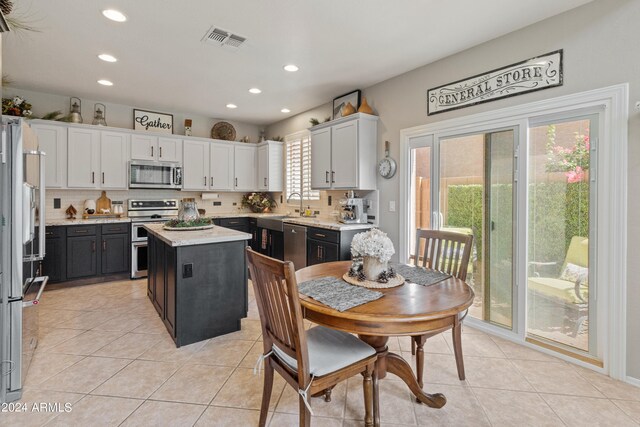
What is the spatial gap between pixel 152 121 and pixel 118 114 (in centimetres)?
49

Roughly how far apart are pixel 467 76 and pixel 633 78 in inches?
49.7

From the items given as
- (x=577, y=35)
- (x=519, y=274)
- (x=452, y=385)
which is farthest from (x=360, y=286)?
(x=577, y=35)

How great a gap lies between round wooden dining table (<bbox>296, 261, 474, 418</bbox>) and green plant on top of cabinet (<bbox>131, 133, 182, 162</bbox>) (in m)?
A: 4.36

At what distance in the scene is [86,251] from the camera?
4461mm

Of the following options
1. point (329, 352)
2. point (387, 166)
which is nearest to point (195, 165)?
point (387, 166)

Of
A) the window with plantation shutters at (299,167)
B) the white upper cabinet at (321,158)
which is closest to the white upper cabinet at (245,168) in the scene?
the window with plantation shutters at (299,167)

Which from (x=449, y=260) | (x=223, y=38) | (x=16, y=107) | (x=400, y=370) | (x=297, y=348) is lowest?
A: (x=400, y=370)

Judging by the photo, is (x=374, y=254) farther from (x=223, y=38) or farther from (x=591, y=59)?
(x=223, y=38)

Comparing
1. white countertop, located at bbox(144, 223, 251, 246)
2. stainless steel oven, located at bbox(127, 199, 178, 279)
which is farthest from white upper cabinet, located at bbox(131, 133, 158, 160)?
white countertop, located at bbox(144, 223, 251, 246)

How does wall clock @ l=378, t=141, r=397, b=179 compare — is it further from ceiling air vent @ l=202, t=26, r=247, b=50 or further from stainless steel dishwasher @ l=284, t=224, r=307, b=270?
ceiling air vent @ l=202, t=26, r=247, b=50

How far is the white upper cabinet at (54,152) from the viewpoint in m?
4.36

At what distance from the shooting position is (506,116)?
2838 mm

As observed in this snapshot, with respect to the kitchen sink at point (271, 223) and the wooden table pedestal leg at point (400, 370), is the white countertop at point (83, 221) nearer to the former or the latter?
the kitchen sink at point (271, 223)

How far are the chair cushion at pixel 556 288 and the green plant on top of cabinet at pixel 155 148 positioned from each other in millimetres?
5259
